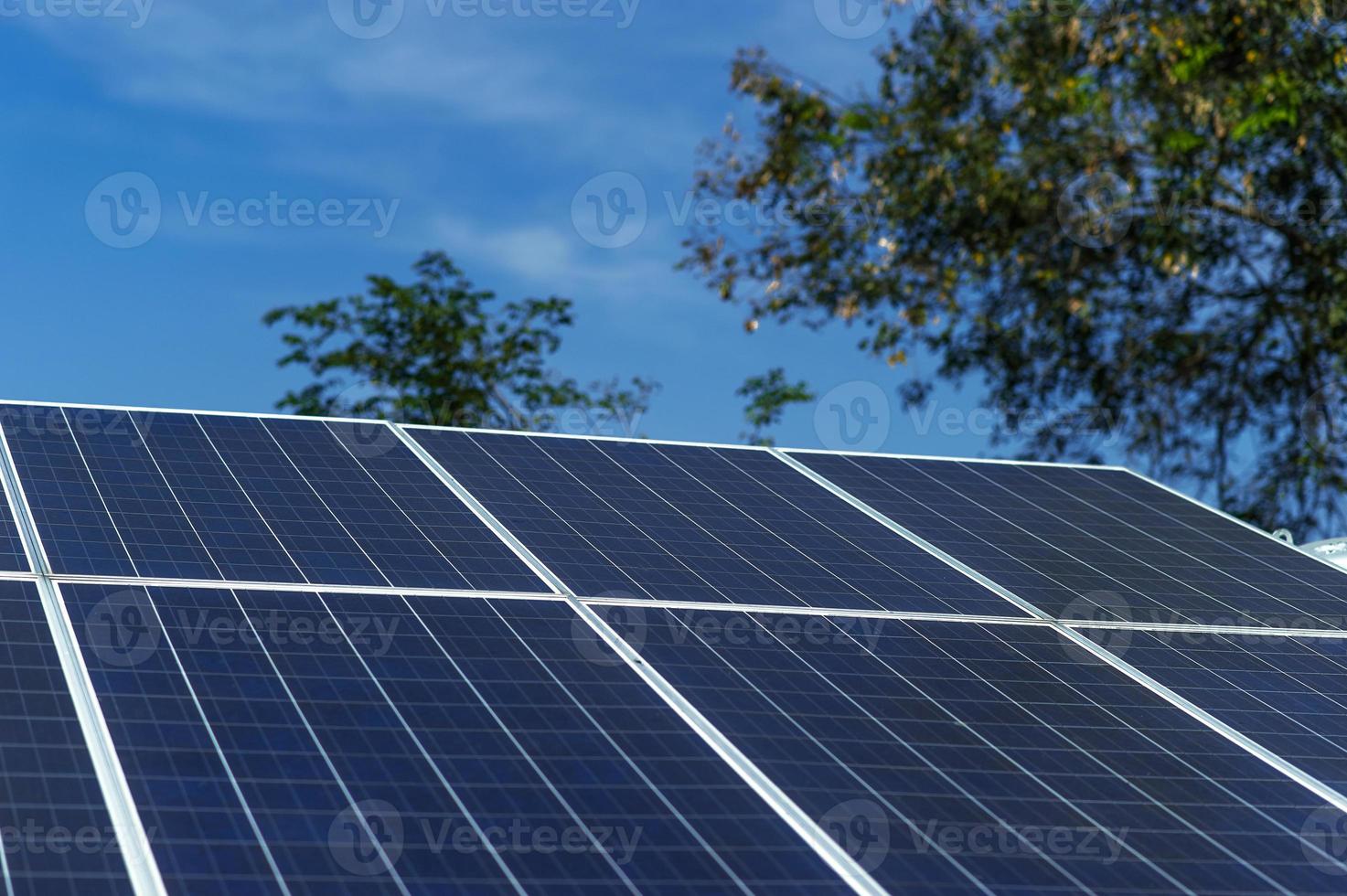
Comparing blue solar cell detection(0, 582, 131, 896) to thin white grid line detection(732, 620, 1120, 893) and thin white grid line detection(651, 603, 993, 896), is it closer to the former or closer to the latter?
thin white grid line detection(651, 603, 993, 896)

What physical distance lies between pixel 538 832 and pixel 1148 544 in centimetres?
599

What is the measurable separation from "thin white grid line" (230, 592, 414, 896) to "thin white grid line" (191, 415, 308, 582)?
55 centimetres

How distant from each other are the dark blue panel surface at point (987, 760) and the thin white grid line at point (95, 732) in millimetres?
2154

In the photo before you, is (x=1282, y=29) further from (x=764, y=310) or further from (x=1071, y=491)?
(x=1071, y=491)

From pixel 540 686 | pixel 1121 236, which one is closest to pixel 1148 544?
pixel 540 686

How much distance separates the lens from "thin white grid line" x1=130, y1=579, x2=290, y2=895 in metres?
4.29

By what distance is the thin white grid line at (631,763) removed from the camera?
4695mm

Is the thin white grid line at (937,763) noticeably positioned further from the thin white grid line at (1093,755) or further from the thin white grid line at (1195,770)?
→ the thin white grid line at (1195,770)

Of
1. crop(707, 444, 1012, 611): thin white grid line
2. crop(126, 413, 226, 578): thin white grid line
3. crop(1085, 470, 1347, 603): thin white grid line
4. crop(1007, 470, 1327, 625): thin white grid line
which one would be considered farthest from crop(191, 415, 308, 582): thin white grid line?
crop(1085, 470, 1347, 603): thin white grid line

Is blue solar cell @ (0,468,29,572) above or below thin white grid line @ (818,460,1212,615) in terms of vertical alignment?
below

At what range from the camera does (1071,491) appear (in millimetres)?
10688

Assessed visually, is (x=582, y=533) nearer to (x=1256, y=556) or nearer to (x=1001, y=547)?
(x=1001, y=547)

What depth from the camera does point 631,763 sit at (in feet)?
17.4

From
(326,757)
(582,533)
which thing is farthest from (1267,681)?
(326,757)
